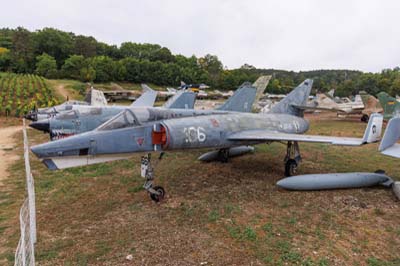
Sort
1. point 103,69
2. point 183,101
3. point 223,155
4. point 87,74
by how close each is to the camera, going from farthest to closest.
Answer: point 103,69, point 87,74, point 183,101, point 223,155

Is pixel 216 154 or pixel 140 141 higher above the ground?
A: pixel 140 141

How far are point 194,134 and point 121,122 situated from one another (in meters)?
2.07

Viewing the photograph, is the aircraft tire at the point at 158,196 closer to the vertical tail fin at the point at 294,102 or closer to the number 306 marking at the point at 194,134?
the number 306 marking at the point at 194,134

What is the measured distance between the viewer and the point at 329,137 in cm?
905

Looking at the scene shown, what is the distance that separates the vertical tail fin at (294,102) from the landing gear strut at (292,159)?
302 cm

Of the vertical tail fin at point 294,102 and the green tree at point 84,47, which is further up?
the green tree at point 84,47

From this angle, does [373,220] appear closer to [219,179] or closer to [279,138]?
[279,138]

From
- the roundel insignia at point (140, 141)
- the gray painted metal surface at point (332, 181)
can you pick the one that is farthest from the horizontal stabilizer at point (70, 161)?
the gray painted metal surface at point (332, 181)

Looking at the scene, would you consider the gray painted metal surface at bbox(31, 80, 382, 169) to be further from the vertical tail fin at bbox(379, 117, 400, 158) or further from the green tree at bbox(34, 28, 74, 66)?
the green tree at bbox(34, 28, 74, 66)

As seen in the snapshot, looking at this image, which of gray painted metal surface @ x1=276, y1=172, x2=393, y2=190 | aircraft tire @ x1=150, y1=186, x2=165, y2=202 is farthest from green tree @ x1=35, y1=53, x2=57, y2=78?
gray painted metal surface @ x1=276, y1=172, x2=393, y2=190

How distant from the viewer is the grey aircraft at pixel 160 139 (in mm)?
6273

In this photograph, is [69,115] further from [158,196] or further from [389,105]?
[389,105]

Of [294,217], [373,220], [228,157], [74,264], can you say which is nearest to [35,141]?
[228,157]

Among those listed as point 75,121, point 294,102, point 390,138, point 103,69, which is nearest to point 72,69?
point 103,69
